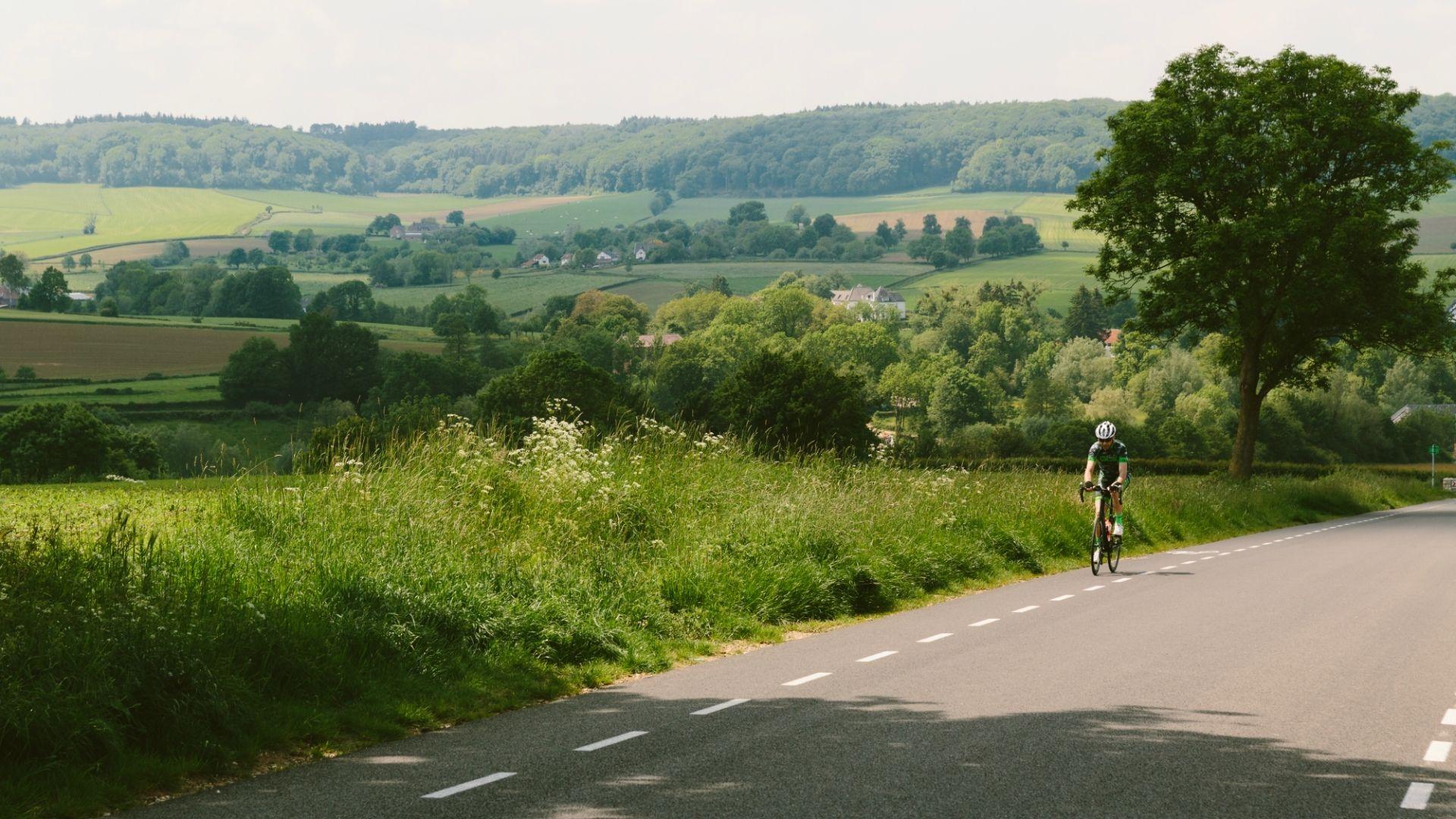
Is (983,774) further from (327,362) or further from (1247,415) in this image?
(327,362)

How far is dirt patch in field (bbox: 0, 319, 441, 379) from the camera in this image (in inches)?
4838

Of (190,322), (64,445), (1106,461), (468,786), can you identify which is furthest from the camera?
(190,322)

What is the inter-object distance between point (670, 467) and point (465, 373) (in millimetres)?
101542

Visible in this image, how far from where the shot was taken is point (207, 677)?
7910 mm

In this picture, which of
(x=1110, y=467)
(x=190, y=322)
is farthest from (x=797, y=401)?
(x=190, y=322)

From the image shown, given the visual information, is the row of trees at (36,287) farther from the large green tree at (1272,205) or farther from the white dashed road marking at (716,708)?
the white dashed road marking at (716,708)

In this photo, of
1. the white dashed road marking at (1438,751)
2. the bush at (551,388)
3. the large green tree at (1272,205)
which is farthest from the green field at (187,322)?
the white dashed road marking at (1438,751)

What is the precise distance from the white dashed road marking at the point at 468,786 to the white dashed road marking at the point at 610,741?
29.4 inches

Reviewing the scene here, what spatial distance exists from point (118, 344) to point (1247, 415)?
112 m

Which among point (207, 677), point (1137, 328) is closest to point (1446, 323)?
point (1137, 328)

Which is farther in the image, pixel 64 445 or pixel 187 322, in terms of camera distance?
pixel 187 322

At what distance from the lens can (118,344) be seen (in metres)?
130

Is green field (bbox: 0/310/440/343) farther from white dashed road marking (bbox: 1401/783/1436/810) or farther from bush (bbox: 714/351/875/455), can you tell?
white dashed road marking (bbox: 1401/783/1436/810)

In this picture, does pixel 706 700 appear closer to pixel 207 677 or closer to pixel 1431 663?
pixel 207 677
